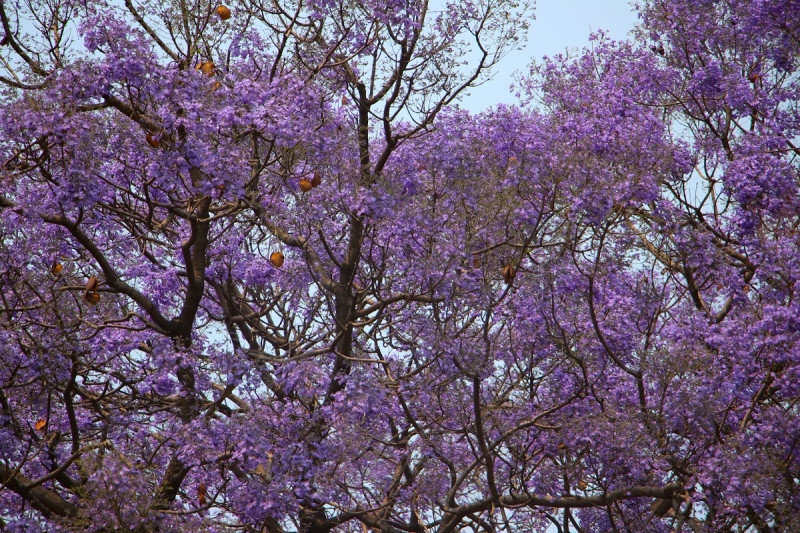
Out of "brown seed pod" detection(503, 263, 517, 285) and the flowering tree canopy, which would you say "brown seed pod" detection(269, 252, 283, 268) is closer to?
the flowering tree canopy

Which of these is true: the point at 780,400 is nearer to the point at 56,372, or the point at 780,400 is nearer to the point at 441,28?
the point at 441,28

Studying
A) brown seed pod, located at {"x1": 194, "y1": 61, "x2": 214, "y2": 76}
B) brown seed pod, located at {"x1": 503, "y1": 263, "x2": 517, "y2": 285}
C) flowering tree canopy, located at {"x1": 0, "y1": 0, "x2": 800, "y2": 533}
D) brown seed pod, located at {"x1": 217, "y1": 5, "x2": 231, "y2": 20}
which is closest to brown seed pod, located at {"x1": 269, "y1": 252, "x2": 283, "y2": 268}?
flowering tree canopy, located at {"x1": 0, "y1": 0, "x2": 800, "y2": 533}

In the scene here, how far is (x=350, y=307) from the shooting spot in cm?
1186

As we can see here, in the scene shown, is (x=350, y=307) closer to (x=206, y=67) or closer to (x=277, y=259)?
(x=277, y=259)

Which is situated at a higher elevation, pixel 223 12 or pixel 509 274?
pixel 223 12

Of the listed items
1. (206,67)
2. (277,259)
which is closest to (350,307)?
(277,259)

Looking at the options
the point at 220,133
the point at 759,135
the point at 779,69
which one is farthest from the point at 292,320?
the point at 779,69

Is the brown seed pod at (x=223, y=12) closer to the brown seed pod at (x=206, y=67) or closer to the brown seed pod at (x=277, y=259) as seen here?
the brown seed pod at (x=206, y=67)

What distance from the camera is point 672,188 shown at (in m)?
15.1

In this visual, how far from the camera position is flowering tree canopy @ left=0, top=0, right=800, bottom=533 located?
10297mm

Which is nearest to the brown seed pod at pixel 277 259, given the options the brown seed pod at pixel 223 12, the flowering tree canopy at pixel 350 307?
the flowering tree canopy at pixel 350 307

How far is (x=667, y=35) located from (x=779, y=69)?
6.75 ft

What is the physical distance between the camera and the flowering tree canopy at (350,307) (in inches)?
405

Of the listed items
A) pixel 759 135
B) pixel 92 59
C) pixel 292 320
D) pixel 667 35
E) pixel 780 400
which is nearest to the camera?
pixel 92 59
